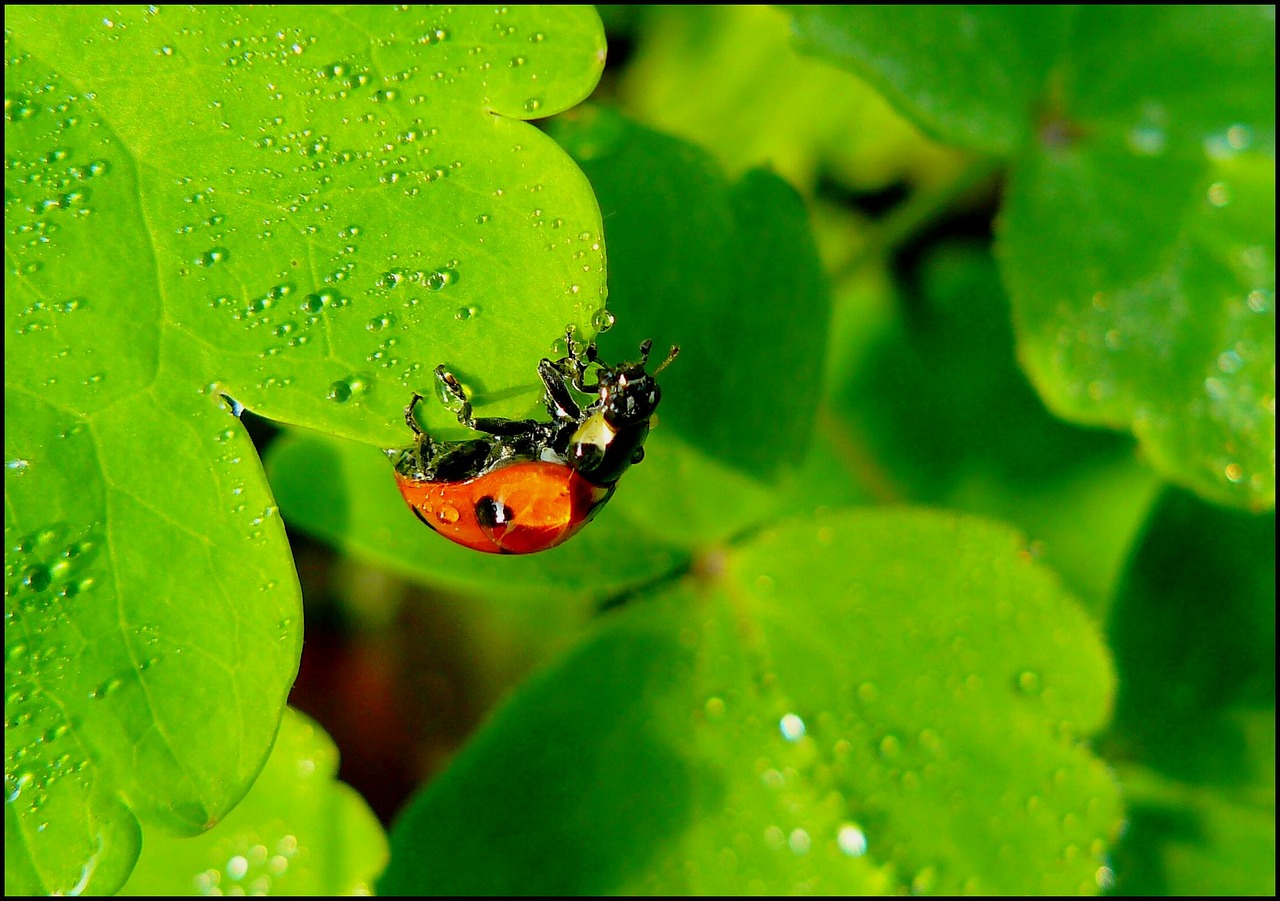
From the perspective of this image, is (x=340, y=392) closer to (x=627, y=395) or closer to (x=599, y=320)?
(x=599, y=320)

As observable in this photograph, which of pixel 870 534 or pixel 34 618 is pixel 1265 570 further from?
pixel 34 618

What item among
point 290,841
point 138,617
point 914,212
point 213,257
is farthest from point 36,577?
point 914,212

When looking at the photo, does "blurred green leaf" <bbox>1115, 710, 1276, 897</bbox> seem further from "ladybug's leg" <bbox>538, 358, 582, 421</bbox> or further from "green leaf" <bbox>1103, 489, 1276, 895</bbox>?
"ladybug's leg" <bbox>538, 358, 582, 421</bbox>

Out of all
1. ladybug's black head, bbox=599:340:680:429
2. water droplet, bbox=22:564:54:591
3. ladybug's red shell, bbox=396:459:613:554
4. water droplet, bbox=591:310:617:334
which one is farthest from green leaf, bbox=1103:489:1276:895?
water droplet, bbox=22:564:54:591

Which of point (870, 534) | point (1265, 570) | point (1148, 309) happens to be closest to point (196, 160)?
point (870, 534)

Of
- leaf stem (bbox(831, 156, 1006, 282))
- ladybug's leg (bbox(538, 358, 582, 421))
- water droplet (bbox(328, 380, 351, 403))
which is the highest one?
water droplet (bbox(328, 380, 351, 403))
